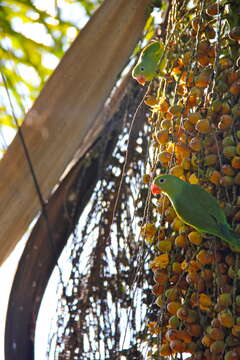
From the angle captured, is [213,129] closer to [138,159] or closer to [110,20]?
[110,20]

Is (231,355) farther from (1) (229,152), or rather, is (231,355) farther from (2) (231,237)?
(1) (229,152)

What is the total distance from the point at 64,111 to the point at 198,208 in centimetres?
37

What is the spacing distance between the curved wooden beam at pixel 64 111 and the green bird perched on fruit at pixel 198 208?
0.27 m

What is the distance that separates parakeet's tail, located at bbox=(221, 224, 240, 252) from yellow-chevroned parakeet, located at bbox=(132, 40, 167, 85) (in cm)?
33

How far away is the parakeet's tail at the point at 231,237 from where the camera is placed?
0.85m

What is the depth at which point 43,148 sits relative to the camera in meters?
1.17

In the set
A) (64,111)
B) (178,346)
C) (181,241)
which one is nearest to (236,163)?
(181,241)

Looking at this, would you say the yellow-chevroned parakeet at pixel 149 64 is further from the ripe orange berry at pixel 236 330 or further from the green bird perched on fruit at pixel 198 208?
the ripe orange berry at pixel 236 330

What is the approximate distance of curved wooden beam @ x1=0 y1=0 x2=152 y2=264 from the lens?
114cm

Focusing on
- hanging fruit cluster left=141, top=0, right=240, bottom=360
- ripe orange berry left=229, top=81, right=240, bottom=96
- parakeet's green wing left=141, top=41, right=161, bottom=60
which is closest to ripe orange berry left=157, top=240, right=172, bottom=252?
hanging fruit cluster left=141, top=0, right=240, bottom=360

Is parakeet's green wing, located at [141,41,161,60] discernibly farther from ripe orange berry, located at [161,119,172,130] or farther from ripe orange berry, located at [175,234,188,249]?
ripe orange berry, located at [175,234,188,249]

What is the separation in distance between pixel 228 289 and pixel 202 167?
164 mm

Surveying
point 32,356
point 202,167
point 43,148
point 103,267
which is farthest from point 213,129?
point 32,356

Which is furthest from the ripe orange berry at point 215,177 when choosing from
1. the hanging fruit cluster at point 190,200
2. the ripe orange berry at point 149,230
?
the ripe orange berry at point 149,230
